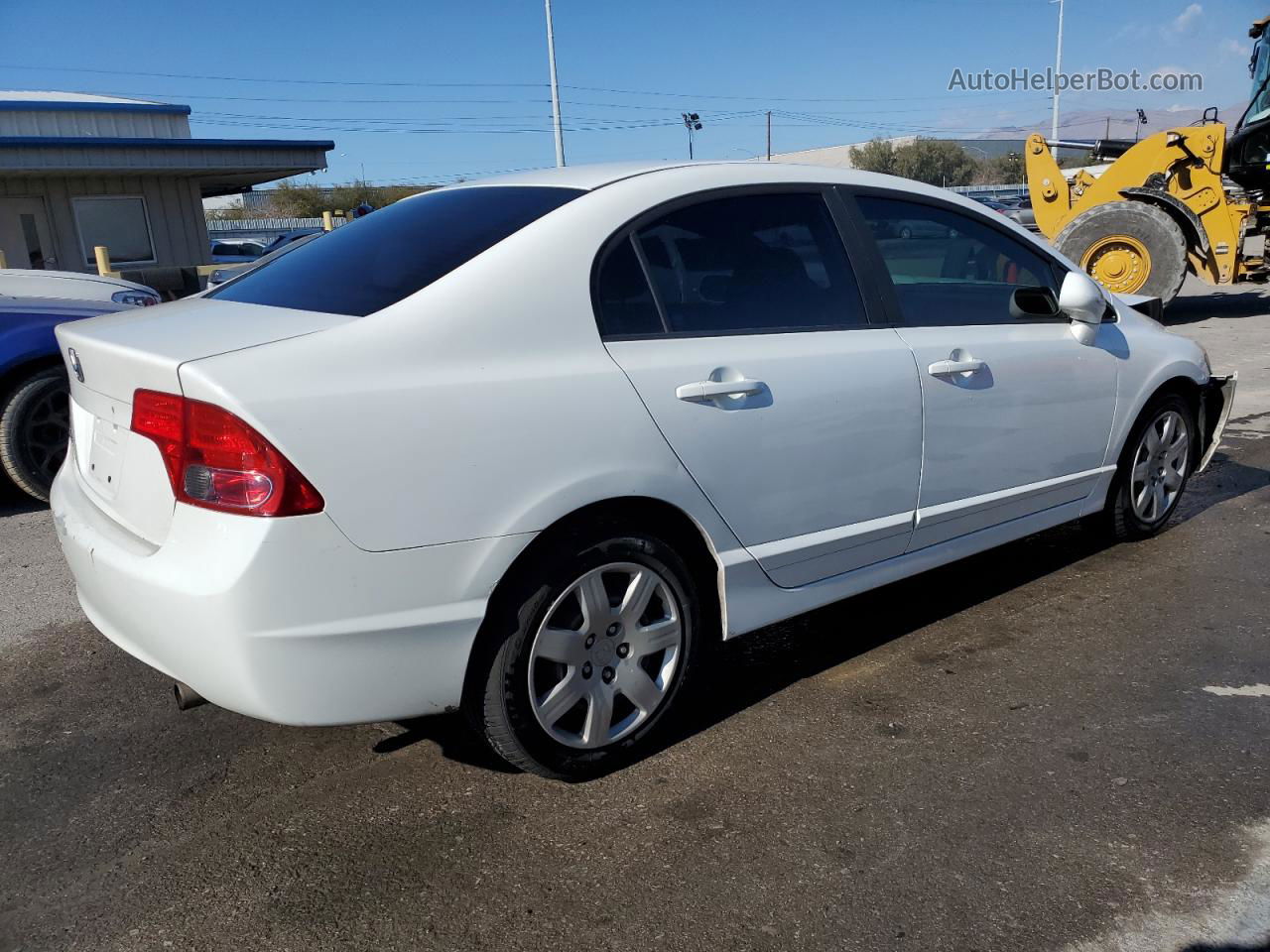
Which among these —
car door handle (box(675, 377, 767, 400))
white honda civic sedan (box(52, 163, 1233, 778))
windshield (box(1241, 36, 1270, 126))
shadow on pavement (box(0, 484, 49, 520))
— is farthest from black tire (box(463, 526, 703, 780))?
windshield (box(1241, 36, 1270, 126))

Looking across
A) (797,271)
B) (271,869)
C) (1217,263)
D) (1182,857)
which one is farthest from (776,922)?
(1217,263)

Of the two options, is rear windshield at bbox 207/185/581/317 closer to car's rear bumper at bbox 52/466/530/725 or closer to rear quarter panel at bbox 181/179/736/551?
rear quarter panel at bbox 181/179/736/551

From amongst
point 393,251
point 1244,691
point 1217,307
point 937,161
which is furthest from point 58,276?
point 937,161

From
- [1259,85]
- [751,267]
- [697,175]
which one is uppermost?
[1259,85]

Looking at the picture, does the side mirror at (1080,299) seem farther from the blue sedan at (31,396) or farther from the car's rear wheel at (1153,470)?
the blue sedan at (31,396)

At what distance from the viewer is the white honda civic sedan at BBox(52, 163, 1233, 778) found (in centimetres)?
225

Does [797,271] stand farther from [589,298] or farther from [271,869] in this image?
[271,869]

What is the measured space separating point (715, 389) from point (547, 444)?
554 millimetres

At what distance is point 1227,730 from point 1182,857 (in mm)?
743

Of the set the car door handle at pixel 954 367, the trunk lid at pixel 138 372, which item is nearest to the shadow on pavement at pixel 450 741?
the trunk lid at pixel 138 372

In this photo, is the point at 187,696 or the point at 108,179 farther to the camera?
the point at 108,179

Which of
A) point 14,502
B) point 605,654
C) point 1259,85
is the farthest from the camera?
point 1259,85

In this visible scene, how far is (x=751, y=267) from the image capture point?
3.11 meters

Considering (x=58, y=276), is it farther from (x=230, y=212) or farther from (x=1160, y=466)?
(x=230, y=212)
